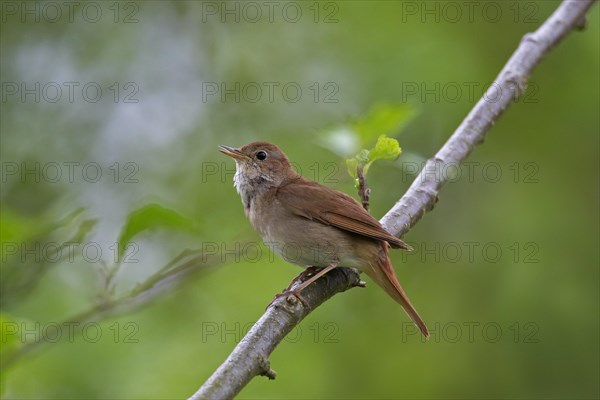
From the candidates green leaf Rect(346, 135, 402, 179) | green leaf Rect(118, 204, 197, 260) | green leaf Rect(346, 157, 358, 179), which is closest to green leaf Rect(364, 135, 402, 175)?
green leaf Rect(346, 135, 402, 179)

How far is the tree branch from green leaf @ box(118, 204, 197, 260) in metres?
0.59

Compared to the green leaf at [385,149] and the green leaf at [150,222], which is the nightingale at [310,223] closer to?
the green leaf at [385,149]

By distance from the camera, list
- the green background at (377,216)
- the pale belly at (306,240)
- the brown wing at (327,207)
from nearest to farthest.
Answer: the brown wing at (327,207) < the pale belly at (306,240) < the green background at (377,216)

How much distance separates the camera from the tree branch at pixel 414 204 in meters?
3.00

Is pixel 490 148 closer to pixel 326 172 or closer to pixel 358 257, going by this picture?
pixel 326 172

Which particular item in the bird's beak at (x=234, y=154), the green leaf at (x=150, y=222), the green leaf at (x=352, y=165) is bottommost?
the green leaf at (x=150, y=222)

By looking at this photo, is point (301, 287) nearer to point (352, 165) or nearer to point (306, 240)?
point (352, 165)

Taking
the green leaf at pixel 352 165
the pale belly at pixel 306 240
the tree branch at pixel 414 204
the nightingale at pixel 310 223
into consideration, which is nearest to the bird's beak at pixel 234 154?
the nightingale at pixel 310 223

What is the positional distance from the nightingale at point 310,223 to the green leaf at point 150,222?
3.65 feet

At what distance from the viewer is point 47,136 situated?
9.61 m

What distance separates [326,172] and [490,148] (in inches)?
80.9

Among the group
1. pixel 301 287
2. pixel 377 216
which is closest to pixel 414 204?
pixel 301 287

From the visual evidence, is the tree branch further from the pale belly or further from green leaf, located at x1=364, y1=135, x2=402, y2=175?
green leaf, located at x1=364, y1=135, x2=402, y2=175

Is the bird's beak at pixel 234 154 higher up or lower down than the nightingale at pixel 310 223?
higher up
